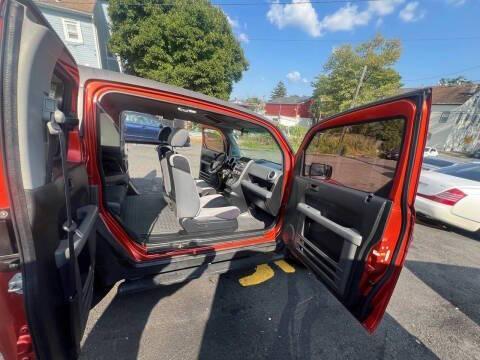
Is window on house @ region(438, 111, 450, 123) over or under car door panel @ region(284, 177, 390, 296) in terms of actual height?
over

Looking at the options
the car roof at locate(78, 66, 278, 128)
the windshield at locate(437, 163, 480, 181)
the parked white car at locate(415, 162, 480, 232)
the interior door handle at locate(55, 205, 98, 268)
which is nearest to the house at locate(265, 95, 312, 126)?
the windshield at locate(437, 163, 480, 181)

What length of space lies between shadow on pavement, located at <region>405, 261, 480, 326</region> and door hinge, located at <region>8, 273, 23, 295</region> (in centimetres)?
358

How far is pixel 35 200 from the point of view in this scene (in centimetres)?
80

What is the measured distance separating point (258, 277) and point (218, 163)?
2.23 metres

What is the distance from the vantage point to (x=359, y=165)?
6.30 ft

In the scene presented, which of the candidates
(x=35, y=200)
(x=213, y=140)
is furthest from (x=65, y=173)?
(x=213, y=140)

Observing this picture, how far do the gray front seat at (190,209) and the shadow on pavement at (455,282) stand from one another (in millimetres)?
2548

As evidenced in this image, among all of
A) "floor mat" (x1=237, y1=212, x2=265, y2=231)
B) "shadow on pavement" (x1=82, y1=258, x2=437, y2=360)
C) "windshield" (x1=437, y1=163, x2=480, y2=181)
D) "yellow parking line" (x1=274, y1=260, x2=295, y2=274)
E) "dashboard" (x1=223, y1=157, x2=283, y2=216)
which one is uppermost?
"windshield" (x1=437, y1=163, x2=480, y2=181)

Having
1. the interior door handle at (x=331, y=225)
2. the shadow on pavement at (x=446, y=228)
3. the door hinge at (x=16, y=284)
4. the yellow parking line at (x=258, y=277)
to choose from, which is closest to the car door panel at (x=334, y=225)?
the interior door handle at (x=331, y=225)

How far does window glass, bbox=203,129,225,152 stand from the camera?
14.3 feet

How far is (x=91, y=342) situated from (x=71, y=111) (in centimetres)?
170

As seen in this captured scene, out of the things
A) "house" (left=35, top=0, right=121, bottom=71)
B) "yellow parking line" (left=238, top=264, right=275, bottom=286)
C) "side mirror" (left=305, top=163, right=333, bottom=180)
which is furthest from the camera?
"house" (left=35, top=0, right=121, bottom=71)

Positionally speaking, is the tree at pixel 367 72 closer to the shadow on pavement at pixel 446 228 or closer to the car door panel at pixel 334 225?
the shadow on pavement at pixel 446 228

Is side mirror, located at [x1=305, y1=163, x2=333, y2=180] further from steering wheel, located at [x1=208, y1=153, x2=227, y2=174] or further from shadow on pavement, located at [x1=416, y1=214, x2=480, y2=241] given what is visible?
shadow on pavement, located at [x1=416, y1=214, x2=480, y2=241]
